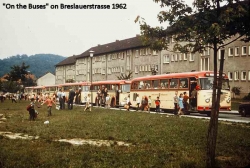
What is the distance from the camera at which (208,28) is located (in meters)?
6.36

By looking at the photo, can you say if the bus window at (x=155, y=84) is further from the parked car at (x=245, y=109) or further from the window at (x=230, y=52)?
the window at (x=230, y=52)

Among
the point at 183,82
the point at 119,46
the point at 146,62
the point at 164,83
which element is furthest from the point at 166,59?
the point at 183,82

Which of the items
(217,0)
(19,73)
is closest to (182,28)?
(217,0)

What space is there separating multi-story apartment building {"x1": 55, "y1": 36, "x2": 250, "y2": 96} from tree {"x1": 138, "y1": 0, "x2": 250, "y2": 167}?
17.5 metres

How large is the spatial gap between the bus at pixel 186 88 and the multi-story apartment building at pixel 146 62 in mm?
2164

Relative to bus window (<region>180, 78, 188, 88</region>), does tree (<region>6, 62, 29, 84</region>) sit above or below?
above

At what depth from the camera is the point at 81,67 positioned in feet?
321

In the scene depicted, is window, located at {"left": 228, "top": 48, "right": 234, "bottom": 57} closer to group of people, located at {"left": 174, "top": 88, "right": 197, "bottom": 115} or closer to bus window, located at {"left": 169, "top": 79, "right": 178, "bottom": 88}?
bus window, located at {"left": 169, "top": 79, "right": 178, "bottom": 88}

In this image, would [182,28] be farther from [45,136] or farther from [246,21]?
[45,136]

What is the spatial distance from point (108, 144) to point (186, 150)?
2666mm

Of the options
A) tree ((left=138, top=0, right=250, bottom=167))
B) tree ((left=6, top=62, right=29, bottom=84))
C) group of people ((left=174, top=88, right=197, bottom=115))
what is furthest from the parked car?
tree ((left=6, top=62, right=29, bottom=84))

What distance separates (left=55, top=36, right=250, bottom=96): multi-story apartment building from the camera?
153ft

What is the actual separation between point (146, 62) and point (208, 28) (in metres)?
59.9

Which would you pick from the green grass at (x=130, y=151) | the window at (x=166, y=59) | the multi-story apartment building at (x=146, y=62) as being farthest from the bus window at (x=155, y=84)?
the window at (x=166, y=59)
